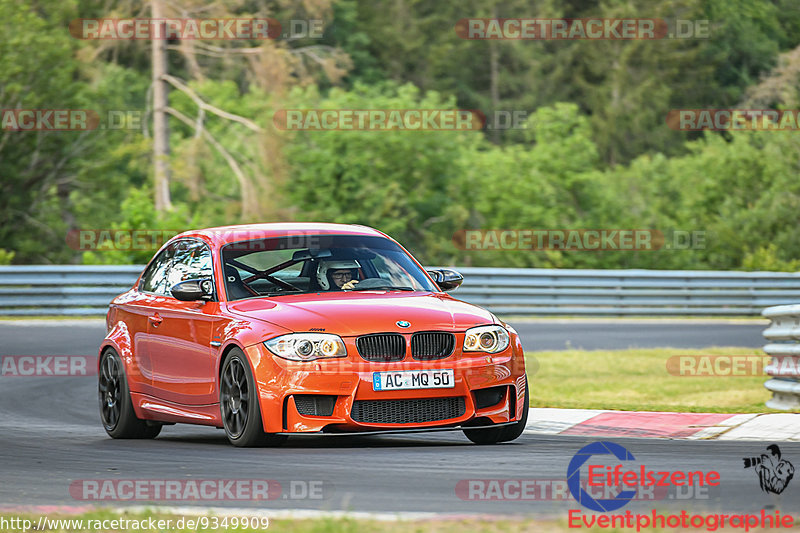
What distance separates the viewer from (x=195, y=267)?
10789 mm

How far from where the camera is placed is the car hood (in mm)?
9219

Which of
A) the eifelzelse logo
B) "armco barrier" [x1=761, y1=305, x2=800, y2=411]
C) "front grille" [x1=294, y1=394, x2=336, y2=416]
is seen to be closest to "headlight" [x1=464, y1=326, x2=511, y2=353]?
"front grille" [x1=294, y1=394, x2=336, y2=416]

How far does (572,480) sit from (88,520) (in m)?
2.59

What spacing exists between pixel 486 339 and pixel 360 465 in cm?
156

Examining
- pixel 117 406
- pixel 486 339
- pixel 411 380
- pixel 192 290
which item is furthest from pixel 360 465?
pixel 117 406

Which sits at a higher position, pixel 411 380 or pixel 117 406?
pixel 411 380

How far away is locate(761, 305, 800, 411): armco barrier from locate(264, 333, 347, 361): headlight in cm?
518

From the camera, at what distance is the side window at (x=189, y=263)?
10.6m

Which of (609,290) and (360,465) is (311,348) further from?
(609,290)

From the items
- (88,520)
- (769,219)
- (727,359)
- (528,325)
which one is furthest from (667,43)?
(88,520)

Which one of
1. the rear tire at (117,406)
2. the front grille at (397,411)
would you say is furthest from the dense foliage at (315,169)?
the front grille at (397,411)

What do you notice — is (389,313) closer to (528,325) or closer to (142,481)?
(142,481)

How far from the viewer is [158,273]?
11.5m

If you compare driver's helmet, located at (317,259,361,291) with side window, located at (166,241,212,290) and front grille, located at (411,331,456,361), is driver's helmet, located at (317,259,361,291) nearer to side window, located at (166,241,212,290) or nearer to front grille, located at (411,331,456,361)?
side window, located at (166,241,212,290)
